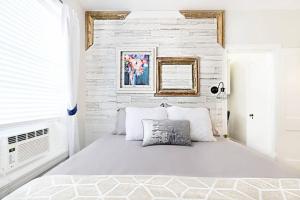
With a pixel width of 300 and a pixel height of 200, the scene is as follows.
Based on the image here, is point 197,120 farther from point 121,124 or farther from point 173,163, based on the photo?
point 173,163

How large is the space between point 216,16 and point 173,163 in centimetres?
240

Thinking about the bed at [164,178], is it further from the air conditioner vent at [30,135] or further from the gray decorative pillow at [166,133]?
the air conditioner vent at [30,135]

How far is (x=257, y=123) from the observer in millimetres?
3842

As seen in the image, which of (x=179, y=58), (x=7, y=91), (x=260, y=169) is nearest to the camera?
(x=260, y=169)

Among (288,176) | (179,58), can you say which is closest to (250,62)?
(179,58)

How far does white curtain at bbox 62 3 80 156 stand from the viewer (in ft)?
8.00

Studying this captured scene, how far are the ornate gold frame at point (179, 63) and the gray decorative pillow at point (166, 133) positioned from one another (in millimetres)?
911

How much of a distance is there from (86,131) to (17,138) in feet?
5.23

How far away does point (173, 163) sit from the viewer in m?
1.53

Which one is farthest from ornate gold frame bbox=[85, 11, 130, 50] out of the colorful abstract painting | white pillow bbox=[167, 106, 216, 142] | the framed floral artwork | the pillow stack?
white pillow bbox=[167, 106, 216, 142]

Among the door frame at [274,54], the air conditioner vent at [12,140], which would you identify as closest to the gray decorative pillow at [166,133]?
the air conditioner vent at [12,140]

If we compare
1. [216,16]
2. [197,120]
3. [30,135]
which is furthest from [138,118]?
[216,16]

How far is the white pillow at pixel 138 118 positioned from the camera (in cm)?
249

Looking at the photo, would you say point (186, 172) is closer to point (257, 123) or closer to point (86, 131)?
point (86, 131)
